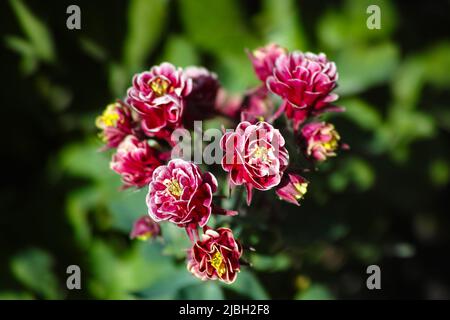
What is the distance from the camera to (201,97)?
1859 millimetres

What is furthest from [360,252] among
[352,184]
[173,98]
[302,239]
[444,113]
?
[173,98]

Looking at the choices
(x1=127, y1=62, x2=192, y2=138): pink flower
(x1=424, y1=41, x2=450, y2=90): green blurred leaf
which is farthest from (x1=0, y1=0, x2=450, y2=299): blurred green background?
(x1=127, y1=62, x2=192, y2=138): pink flower

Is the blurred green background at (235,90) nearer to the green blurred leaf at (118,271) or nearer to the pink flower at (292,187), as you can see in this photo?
the green blurred leaf at (118,271)

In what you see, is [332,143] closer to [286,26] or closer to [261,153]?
[261,153]

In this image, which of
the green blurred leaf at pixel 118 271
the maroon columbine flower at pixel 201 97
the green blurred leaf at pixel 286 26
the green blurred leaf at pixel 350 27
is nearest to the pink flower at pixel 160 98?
the maroon columbine flower at pixel 201 97

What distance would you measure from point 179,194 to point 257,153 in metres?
0.26

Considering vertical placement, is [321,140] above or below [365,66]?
below

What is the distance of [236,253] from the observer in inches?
61.9

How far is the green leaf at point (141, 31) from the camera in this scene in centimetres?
256

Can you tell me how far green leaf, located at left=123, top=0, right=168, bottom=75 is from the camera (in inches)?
101

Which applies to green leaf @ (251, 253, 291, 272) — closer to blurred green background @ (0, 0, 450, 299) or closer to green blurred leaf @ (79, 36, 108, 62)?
blurred green background @ (0, 0, 450, 299)

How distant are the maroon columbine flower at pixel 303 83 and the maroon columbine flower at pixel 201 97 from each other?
24cm

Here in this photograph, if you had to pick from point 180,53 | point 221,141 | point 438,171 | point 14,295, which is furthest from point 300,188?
point 438,171

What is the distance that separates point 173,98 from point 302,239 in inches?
32.0
